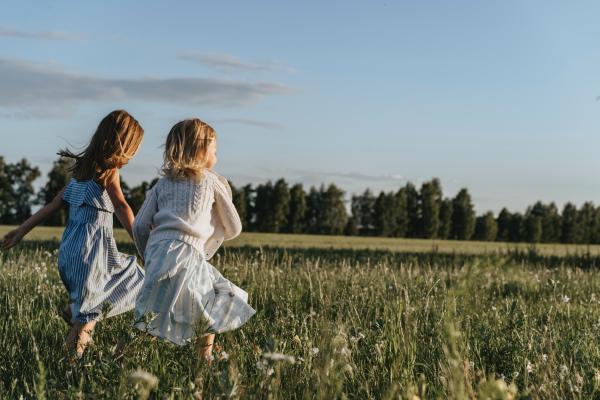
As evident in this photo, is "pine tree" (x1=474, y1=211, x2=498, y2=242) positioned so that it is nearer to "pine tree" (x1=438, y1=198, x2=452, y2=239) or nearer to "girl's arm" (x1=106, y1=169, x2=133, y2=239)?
"pine tree" (x1=438, y1=198, x2=452, y2=239)

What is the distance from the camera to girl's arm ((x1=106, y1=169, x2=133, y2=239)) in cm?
497

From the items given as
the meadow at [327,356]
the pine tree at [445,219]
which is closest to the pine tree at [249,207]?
the pine tree at [445,219]

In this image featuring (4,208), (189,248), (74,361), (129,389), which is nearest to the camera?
(129,389)

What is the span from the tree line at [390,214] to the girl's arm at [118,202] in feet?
224

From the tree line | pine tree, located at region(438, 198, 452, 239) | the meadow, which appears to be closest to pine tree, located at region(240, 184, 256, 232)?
the tree line

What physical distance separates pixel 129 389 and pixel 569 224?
81.4 m

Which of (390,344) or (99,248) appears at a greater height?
(99,248)

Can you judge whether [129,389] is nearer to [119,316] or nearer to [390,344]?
[390,344]

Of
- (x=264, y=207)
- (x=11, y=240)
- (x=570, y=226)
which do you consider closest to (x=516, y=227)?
(x=570, y=226)

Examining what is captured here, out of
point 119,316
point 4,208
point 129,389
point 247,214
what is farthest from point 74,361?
point 4,208

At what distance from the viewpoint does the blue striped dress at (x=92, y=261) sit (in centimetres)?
486

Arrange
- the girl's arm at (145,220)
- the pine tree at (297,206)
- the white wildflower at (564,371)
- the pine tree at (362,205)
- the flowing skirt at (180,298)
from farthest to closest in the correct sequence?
the pine tree at (362,205)
the pine tree at (297,206)
the girl's arm at (145,220)
the flowing skirt at (180,298)
the white wildflower at (564,371)

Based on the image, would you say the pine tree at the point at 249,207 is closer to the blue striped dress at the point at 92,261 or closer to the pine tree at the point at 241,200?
the pine tree at the point at 241,200

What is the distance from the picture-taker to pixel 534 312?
637 cm
